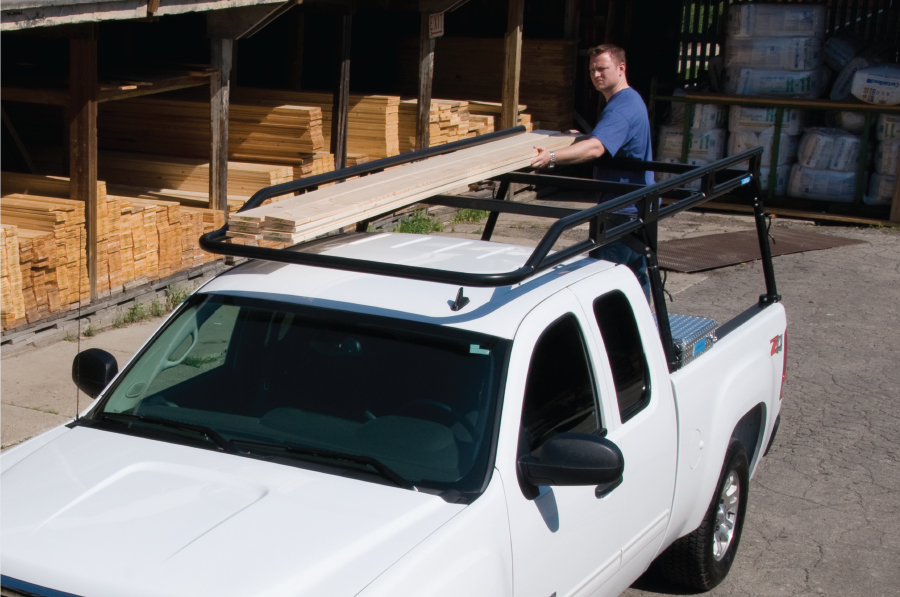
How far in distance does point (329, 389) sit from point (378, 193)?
1.08 m

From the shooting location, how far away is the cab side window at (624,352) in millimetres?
4016

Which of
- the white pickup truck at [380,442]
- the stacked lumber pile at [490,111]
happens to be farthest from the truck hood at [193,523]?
the stacked lumber pile at [490,111]

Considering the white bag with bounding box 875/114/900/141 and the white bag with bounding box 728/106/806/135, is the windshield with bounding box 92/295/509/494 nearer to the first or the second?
the white bag with bounding box 875/114/900/141

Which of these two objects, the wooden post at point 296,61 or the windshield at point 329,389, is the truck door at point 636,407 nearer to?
the windshield at point 329,389

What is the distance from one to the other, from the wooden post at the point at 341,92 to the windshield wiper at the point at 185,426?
7888 mm

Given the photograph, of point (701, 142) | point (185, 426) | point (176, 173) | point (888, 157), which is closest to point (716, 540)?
point (185, 426)

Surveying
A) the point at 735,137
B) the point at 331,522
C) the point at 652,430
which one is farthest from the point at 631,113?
the point at 735,137

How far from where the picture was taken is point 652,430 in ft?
13.4

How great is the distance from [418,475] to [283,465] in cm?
43

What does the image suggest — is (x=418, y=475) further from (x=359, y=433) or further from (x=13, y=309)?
(x=13, y=309)

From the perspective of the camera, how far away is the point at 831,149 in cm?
1473

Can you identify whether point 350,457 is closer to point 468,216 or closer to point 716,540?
point 716,540

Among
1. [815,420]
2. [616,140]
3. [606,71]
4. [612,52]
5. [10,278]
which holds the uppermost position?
[612,52]

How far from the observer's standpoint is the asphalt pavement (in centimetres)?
527
